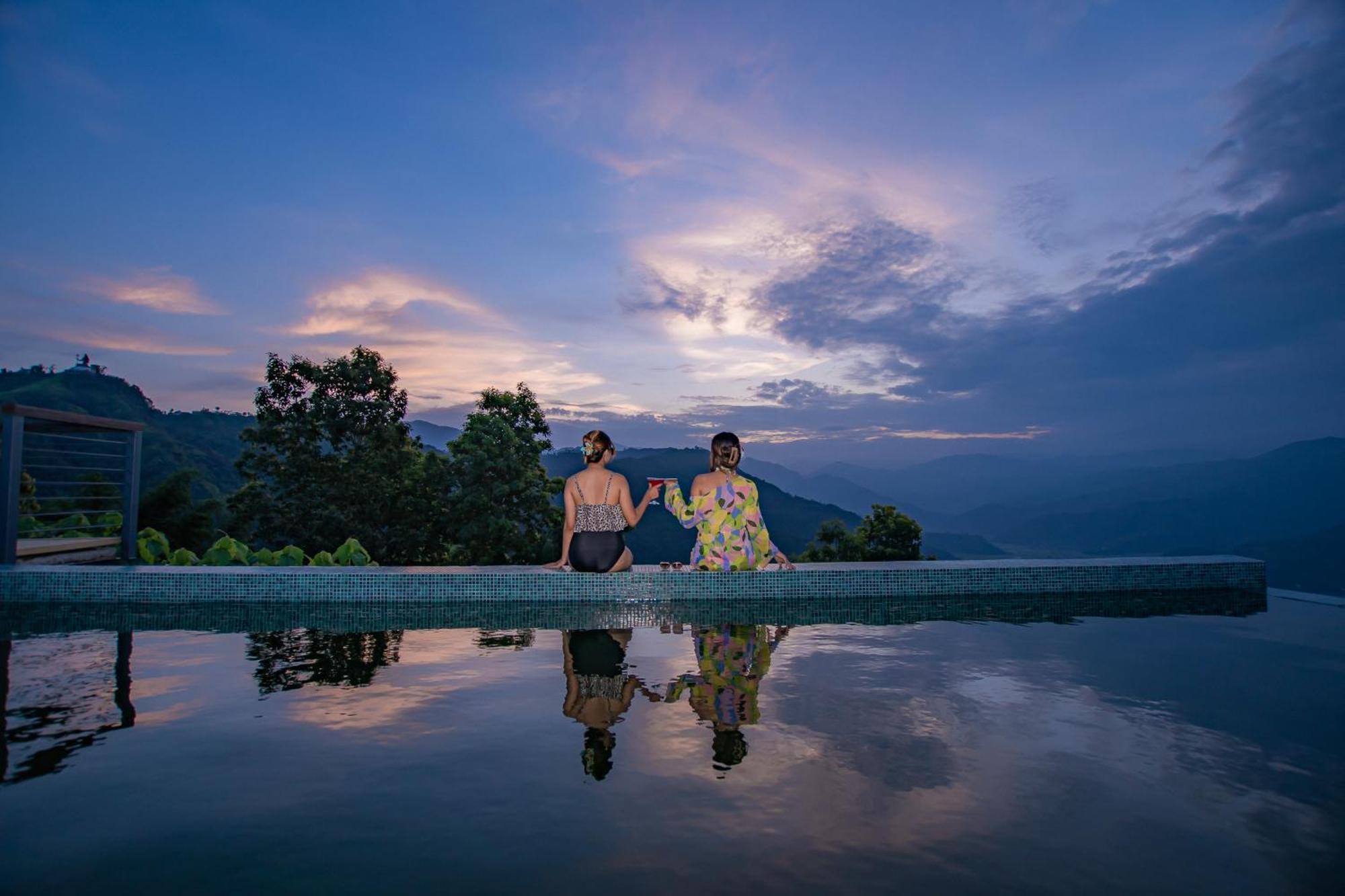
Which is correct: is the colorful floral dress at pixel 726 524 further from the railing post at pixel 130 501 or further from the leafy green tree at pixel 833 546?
the leafy green tree at pixel 833 546

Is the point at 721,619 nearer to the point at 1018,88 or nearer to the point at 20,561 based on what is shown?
the point at 20,561

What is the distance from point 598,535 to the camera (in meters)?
7.90

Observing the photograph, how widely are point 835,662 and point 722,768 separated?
245 cm

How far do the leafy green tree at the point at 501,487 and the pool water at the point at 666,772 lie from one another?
1221cm

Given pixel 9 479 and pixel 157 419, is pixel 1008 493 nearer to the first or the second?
pixel 157 419

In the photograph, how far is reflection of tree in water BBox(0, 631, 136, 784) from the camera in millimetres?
3176

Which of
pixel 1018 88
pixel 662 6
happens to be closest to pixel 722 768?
pixel 662 6

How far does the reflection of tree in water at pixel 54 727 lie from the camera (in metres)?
3.18

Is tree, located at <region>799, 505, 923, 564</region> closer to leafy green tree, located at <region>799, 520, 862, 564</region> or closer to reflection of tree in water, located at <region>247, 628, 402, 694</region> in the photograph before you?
leafy green tree, located at <region>799, 520, 862, 564</region>

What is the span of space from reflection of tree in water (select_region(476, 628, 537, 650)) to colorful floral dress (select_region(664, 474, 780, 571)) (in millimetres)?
2154

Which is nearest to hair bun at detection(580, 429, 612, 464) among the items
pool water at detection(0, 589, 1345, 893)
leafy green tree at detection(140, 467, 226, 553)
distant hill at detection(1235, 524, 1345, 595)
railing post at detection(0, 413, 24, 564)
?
pool water at detection(0, 589, 1345, 893)

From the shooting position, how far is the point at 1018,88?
15.4m

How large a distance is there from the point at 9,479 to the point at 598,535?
7.02 metres

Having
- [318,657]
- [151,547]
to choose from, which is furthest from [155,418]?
[318,657]
